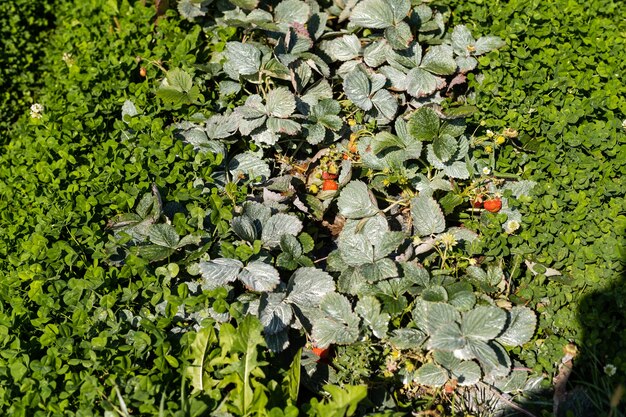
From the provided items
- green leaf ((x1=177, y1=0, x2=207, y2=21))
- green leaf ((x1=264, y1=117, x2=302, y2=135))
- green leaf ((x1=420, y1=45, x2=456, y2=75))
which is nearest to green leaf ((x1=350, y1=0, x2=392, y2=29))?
green leaf ((x1=420, y1=45, x2=456, y2=75))

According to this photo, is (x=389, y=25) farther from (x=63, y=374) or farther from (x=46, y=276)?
(x=63, y=374)

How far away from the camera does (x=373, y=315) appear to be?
8.37 ft

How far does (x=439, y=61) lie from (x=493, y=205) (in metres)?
0.85

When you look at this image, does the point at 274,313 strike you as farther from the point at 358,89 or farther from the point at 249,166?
the point at 358,89

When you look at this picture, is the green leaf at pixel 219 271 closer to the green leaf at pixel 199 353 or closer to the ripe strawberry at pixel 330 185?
the green leaf at pixel 199 353

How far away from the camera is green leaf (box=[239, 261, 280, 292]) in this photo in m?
2.55

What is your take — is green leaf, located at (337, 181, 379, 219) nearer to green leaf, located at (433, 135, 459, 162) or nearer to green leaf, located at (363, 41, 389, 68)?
green leaf, located at (433, 135, 459, 162)

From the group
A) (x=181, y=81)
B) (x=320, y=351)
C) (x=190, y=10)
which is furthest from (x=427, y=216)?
(x=190, y=10)

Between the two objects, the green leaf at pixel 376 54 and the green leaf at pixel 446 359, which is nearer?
the green leaf at pixel 446 359

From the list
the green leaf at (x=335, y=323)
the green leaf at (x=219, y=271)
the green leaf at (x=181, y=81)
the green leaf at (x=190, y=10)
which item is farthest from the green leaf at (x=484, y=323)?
the green leaf at (x=190, y=10)

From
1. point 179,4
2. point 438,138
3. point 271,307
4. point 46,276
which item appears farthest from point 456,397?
point 179,4

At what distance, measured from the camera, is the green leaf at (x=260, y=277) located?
2555 millimetres

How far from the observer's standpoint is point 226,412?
7.14 ft

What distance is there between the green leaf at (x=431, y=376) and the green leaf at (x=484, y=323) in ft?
0.57
